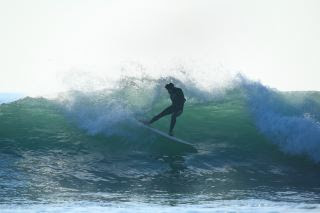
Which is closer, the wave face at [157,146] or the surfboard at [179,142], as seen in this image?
the wave face at [157,146]

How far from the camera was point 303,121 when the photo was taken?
13672 mm

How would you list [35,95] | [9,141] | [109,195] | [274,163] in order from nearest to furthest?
[109,195] → [274,163] → [9,141] → [35,95]

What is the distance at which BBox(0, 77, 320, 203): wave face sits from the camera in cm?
951

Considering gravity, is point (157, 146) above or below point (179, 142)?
below

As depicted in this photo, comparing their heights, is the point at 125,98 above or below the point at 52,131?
above

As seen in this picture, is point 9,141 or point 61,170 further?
point 9,141

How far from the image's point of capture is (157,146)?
504 inches

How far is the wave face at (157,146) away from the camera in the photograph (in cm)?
951

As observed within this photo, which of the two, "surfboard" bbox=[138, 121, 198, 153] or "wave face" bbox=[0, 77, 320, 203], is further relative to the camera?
"surfboard" bbox=[138, 121, 198, 153]

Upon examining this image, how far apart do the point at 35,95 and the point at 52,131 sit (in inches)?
180

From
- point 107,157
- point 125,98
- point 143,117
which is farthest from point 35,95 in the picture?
point 107,157

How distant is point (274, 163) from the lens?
12.0 m

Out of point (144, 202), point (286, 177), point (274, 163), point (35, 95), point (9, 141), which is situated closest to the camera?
Result: point (144, 202)

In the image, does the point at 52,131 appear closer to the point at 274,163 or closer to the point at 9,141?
the point at 9,141
